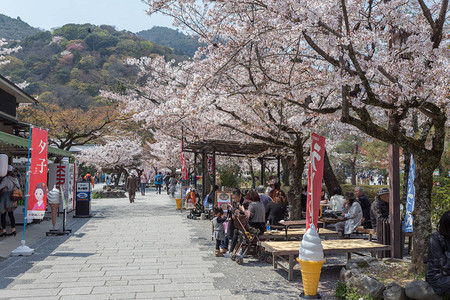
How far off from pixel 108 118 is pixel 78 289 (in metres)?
17.6

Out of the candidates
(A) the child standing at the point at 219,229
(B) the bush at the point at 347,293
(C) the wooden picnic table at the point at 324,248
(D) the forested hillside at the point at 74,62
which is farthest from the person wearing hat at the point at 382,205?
(D) the forested hillside at the point at 74,62

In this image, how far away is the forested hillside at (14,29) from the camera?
129375 millimetres

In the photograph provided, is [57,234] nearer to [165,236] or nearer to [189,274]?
[165,236]

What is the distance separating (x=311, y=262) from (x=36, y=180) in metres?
6.53

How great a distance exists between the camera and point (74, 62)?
285 ft

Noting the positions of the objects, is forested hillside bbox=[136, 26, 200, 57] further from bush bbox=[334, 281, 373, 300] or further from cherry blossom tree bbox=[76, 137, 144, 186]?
bush bbox=[334, 281, 373, 300]

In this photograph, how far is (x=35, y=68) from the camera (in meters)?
79.4

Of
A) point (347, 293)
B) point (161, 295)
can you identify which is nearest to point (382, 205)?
point (347, 293)

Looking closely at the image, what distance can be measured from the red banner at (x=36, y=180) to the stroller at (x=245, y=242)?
14.7 feet

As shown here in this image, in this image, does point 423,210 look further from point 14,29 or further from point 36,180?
point 14,29

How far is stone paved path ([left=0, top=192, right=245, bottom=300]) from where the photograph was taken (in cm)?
585

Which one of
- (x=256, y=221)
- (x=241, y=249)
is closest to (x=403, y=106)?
(x=256, y=221)

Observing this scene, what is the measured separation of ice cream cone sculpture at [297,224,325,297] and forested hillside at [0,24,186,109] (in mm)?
57618

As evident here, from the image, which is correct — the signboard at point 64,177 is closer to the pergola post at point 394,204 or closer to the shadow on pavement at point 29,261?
the shadow on pavement at point 29,261
